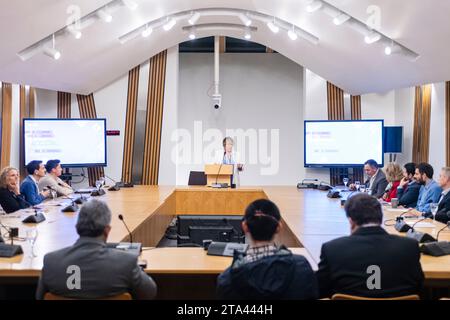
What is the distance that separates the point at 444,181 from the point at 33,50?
515cm

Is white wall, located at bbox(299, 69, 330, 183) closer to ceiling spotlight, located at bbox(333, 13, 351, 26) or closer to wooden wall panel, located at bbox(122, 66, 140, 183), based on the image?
wooden wall panel, located at bbox(122, 66, 140, 183)

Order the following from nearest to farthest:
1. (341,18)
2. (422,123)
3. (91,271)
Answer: (91,271) < (341,18) < (422,123)

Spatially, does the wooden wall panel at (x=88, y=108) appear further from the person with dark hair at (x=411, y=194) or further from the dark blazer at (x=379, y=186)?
the person with dark hair at (x=411, y=194)

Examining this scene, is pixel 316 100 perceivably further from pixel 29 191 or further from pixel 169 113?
pixel 29 191

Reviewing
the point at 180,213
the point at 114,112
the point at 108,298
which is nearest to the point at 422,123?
the point at 180,213

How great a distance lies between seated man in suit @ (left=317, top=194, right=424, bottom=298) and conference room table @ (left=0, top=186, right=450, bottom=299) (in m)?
0.39

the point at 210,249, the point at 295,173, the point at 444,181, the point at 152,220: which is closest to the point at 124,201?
the point at 152,220

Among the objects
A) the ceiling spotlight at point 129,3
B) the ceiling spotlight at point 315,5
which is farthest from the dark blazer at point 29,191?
the ceiling spotlight at point 315,5

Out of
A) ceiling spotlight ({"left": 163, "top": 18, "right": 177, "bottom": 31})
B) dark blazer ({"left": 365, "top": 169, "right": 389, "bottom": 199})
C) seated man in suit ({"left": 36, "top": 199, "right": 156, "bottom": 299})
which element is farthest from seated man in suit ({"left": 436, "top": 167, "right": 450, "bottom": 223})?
ceiling spotlight ({"left": 163, "top": 18, "right": 177, "bottom": 31})

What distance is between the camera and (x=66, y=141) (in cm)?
862

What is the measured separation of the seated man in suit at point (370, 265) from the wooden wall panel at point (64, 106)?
7.80 m

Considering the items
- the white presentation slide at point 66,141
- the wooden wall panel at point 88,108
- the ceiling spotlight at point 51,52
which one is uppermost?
the ceiling spotlight at point 51,52

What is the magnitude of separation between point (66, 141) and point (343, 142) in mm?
4889

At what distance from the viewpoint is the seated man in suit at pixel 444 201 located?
183 inches
